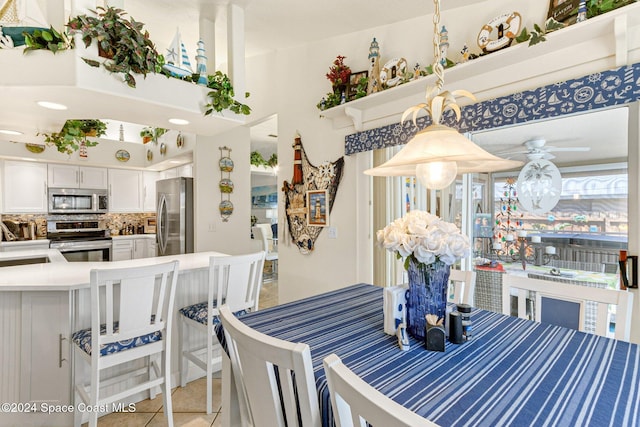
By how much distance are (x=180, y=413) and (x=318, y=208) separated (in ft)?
6.76

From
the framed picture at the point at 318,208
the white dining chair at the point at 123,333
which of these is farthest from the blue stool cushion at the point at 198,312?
the framed picture at the point at 318,208

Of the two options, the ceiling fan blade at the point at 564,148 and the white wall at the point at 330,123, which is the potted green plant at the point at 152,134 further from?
the ceiling fan blade at the point at 564,148

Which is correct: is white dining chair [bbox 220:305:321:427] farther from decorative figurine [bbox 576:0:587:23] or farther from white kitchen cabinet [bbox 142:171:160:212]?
white kitchen cabinet [bbox 142:171:160:212]

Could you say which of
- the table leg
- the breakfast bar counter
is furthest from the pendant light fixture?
the breakfast bar counter

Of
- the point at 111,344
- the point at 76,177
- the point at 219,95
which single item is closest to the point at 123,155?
the point at 76,177

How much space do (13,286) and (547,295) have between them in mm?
2979

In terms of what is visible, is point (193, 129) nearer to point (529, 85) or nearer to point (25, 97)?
point (25, 97)

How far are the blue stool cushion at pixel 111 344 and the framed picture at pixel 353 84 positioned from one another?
241cm

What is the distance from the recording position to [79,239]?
482cm

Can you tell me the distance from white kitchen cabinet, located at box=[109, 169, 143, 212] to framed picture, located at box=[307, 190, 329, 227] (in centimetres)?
382

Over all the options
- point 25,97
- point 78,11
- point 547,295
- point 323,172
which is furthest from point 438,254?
point 25,97

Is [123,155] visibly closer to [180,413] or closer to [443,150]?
[180,413]

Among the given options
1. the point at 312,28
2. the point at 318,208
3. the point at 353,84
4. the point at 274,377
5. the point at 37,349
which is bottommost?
the point at 37,349

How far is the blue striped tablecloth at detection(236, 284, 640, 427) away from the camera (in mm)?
802
